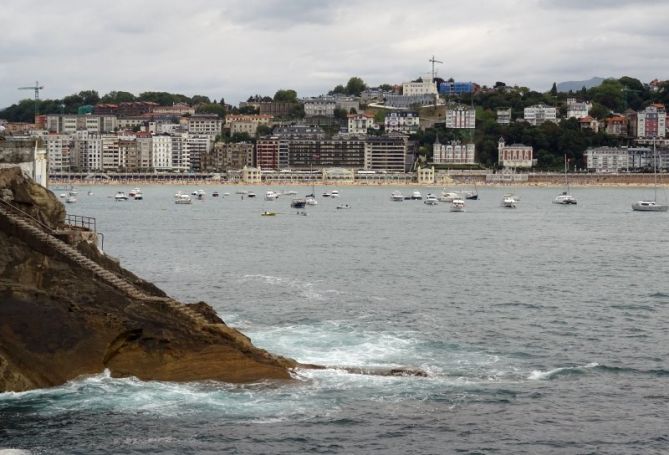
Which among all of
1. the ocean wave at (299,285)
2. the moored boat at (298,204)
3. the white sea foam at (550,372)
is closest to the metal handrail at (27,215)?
the white sea foam at (550,372)

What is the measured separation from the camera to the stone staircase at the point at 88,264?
94.3 feet

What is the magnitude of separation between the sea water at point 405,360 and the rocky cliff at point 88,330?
1.80 ft

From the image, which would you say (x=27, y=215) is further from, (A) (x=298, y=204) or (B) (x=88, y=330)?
(A) (x=298, y=204)

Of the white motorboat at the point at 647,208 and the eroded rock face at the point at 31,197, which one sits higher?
the eroded rock face at the point at 31,197

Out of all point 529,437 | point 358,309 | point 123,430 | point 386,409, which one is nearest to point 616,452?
point 529,437

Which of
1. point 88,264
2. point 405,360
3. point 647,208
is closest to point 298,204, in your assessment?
point 647,208

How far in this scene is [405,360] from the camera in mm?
32219

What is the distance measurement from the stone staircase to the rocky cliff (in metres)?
0.03

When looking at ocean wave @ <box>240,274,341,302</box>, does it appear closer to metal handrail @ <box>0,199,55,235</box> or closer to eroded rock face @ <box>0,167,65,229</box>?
eroded rock face @ <box>0,167,65,229</box>

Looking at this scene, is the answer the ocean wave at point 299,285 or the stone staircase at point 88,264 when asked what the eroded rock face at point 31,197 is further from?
the ocean wave at point 299,285

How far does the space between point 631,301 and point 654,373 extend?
1474 centimetres

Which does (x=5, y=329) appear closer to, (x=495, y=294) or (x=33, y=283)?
(x=33, y=283)

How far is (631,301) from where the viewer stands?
4538 centimetres

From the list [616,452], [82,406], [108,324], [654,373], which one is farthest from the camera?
[654,373]
